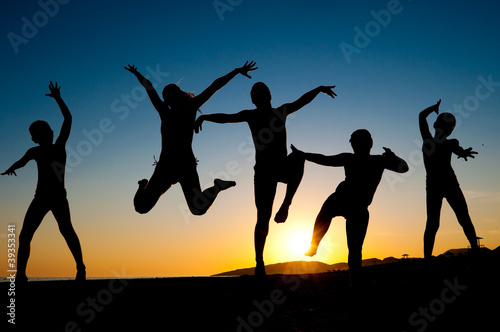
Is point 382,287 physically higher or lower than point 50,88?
lower

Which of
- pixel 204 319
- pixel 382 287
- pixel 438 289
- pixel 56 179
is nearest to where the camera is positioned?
pixel 204 319

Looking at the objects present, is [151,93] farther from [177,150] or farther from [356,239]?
[356,239]

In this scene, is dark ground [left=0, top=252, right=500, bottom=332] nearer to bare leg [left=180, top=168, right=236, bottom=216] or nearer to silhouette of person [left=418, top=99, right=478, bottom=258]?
bare leg [left=180, top=168, right=236, bottom=216]

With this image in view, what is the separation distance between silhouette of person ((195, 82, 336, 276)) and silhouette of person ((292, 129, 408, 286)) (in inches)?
48.0

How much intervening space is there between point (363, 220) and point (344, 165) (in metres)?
0.81

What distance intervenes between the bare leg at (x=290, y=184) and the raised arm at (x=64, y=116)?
446 cm

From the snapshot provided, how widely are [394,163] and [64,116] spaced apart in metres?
6.28

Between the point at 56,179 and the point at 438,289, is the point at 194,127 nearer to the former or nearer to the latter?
the point at 56,179

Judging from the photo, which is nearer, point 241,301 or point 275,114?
point 241,301

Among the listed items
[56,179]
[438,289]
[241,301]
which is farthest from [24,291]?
[438,289]

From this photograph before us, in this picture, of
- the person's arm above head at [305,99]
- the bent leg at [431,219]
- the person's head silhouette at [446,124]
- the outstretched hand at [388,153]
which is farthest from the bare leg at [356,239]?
the person's head silhouette at [446,124]

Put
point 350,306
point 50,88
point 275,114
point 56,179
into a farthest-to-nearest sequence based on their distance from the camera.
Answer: point 50,88
point 56,179
point 275,114
point 350,306

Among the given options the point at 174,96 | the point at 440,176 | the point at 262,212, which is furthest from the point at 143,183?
the point at 440,176

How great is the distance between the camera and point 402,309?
489 centimetres
